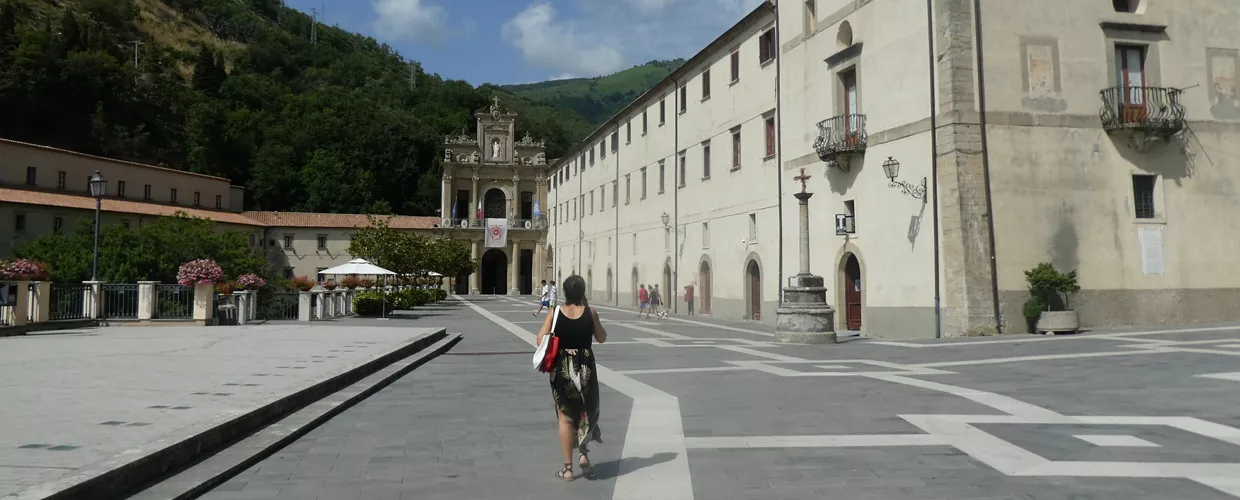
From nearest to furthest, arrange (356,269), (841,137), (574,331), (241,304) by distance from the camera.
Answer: (574,331) < (841,137) < (241,304) < (356,269)

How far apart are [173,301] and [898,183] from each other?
22.3 meters

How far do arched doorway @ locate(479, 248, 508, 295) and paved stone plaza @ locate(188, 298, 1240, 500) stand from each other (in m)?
65.1

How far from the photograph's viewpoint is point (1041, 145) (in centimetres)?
1961

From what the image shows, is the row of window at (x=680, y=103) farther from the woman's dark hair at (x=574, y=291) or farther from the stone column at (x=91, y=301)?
the woman's dark hair at (x=574, y=291)

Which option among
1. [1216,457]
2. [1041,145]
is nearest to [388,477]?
[1216,457]

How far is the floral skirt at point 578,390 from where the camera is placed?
18.5ft

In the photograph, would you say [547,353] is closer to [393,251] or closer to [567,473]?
[567,473]

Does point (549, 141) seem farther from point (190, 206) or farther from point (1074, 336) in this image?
point (1074, 336)

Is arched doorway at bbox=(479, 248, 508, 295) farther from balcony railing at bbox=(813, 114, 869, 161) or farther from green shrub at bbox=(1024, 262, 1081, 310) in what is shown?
green shrub at bbox=(1024, 262, 1081, 310)

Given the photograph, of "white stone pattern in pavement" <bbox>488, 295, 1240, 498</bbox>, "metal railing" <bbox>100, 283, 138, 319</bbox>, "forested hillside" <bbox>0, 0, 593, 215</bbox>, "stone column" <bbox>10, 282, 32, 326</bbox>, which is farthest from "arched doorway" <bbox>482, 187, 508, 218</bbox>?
"white stone pattern in pavement" <bbox>488, 295, 1240, 498</bbox>

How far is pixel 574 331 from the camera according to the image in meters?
5.76

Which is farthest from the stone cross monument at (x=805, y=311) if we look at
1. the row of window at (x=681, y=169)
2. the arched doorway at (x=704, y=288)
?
the arched doorway at (x=704, y=288)

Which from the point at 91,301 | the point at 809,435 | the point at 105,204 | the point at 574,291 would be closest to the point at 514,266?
the point at 105,204

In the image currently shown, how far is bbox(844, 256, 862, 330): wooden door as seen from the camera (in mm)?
23500
